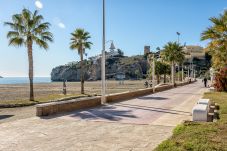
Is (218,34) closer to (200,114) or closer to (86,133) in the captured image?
(200,114)

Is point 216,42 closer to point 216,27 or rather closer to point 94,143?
point 216,27

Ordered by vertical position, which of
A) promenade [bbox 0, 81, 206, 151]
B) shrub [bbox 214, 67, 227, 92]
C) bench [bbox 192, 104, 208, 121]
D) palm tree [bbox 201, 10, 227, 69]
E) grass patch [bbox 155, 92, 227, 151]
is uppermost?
palm tree [bbox 201, 10, 227, 69]

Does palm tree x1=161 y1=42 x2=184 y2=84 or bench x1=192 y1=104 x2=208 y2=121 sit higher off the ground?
palm tree x1=161 y1=42 x2=184 y2=84

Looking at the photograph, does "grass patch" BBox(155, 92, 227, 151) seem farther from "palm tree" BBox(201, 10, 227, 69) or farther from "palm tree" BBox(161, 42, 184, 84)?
"palm tree" BBox(161, 42, 184, 84)

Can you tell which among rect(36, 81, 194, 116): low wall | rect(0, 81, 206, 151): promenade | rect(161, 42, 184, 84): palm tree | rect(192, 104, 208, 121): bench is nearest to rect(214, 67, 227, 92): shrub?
rect(36, 81, 194, 116): low wall

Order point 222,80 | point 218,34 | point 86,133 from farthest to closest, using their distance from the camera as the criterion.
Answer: point 222,80 < point 218,34 < point 86,133

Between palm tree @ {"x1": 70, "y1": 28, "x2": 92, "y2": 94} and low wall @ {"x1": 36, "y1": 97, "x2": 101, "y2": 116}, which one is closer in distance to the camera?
low wall @ {"x1": 36, "y1": 97, "x2": 101, "y2": 116}

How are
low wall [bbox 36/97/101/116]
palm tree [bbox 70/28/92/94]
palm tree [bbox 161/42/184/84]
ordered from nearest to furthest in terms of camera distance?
low wall [bbox 36/97/101/116]
palm tree [bbox 70/28/92/94]
palm tree [bbox 161/42/184/84]

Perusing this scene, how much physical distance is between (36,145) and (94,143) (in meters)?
1.58

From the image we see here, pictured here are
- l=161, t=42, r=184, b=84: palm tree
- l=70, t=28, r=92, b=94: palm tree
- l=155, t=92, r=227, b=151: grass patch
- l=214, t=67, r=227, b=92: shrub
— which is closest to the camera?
l=155, t=92, r=227, b=151: grass patch

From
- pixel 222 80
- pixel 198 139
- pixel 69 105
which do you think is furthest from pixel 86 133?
pixel 222 80

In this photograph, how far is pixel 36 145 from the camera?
880 centimetres

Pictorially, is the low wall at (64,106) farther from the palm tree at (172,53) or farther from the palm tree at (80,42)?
the palm tree at (172,53)

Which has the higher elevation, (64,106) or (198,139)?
(64,106)
